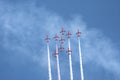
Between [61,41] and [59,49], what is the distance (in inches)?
36.6

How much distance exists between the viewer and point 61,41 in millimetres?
33406

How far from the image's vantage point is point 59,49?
1315 inches

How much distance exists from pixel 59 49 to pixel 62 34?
181 cm

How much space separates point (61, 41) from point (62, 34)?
0.98 m

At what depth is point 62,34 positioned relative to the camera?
3281 centimetres
